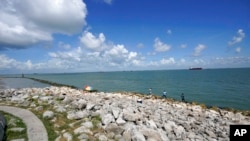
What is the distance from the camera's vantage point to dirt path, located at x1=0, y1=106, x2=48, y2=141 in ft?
33.2

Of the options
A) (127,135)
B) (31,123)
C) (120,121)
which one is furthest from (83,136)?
(31,123)

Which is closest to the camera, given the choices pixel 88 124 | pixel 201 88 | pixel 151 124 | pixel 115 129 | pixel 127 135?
pixel 127 135

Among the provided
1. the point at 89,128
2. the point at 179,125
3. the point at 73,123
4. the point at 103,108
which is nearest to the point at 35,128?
the point at 73,123

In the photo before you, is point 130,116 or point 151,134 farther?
point 130,116

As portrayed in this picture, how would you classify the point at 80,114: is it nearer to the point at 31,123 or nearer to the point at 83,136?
the point at 31,123

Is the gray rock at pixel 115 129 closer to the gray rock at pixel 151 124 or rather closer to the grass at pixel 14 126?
the gray rock at pixel 151 124

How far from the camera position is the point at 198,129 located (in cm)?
1402

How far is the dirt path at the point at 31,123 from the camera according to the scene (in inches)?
398

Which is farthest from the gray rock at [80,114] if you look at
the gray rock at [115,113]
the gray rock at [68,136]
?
the gray rock at [68,136]

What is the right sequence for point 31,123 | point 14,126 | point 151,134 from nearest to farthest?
point 151,134 < point 14,126 < point 31,123

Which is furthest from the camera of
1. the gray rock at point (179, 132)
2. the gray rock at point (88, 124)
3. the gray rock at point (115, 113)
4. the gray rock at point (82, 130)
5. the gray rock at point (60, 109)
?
the gray rock at point (60, 109)

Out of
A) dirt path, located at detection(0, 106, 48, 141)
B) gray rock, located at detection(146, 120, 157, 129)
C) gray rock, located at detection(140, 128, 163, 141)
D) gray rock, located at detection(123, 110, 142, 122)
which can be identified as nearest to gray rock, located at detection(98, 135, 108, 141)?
gray rock, located at detection(140, 128, 163, 141)

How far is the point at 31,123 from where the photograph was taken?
12.0 meters

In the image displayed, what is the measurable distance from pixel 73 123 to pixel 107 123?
204 cm
